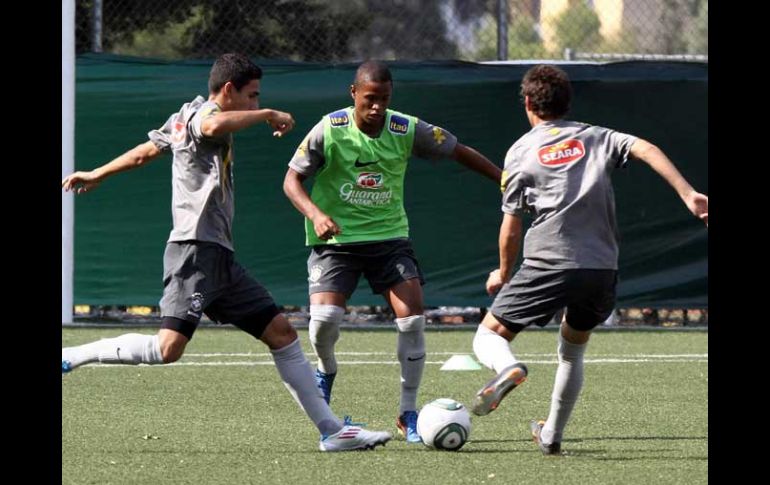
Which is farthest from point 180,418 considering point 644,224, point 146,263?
point 644,224

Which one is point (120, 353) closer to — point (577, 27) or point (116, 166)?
point (116, 166)

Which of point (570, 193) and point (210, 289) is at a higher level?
point (570, 193)

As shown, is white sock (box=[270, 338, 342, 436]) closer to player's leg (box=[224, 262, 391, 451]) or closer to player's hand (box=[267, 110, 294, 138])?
player's leg (box=[224, 262, 391, 451])

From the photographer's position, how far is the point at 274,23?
14.6 meters

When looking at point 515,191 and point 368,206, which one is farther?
point 368,206

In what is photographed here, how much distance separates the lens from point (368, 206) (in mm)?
7805

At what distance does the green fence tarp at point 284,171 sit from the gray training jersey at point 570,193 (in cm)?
743

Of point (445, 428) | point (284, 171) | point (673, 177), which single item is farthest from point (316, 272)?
point (284, 171)

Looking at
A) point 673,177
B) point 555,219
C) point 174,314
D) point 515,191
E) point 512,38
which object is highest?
point 512,38

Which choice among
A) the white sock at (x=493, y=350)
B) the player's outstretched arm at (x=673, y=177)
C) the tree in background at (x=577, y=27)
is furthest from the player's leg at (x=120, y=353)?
the tree in background at (x=577, y=27)

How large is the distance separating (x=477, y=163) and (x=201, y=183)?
59.9 inches

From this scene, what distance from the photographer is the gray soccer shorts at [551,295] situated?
6.44m

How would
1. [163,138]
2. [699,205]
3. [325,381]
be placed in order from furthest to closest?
1. [325,381]
2. [163,138]
3. [699,205]
